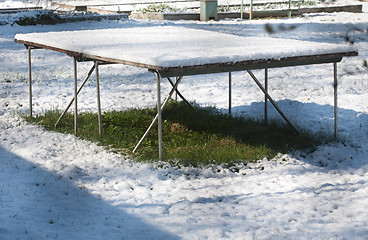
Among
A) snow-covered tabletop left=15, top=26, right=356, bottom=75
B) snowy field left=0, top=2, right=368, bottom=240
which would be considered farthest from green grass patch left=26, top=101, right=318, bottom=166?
snow-covered tabletop left=15, top=26, right=356, bottom=75

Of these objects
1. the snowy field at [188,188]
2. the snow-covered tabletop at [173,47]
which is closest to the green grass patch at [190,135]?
the snowy field at [188,188]

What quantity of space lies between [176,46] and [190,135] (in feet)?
4.49

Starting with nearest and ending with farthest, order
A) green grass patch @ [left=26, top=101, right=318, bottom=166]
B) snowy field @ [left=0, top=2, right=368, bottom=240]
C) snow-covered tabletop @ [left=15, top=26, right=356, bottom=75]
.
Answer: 1. snowy field @ [left=0, top=2, right=368, bottom=240]
2. snow-covered tabletop @ [left=15, top=26, right=356, bottom=75]
3. green grass patch @ [left=26, top=101, right=318, bottom=166]

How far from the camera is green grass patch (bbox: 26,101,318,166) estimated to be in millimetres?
7160

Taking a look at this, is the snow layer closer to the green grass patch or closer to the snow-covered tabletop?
the snow-covered tabletop

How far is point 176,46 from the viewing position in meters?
7.56

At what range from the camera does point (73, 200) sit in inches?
235


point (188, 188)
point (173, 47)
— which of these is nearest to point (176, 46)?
point (173, 47)

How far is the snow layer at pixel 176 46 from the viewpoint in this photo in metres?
6.45

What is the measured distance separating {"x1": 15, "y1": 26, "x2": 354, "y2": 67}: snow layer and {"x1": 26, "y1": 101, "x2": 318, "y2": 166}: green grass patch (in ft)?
4.11

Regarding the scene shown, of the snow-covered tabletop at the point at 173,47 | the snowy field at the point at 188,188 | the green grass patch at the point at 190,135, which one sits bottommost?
the snowy field at the point at 188,188

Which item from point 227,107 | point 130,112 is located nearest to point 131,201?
point 130,112

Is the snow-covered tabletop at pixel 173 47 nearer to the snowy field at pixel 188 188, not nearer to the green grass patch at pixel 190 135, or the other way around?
the snowy field at pixel 188 188

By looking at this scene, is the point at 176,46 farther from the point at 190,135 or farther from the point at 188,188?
the point at 188,188
